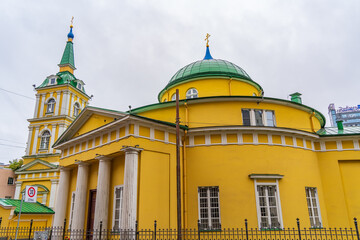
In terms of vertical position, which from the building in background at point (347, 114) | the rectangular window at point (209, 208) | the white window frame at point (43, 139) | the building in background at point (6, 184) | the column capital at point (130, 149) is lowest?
the rectangular window at point (209, 208)

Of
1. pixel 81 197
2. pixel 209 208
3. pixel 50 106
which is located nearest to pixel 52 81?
pixel 50 106

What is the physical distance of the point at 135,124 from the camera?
13.0m

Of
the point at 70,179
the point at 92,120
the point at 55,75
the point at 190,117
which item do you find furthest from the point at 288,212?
the point at 55,75

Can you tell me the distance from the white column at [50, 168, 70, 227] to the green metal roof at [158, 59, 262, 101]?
905 centimetres

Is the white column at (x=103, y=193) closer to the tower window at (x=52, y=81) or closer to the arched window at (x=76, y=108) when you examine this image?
the arched window at (x=76, y=108)

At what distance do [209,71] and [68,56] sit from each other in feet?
83.8

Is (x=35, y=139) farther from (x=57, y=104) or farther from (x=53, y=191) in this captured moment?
(x=53, y=191)

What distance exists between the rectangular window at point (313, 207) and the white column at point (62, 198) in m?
13.4

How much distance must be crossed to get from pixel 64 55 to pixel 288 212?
34860 millimetres

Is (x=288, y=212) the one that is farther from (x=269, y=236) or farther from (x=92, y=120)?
(x=92, y=120)

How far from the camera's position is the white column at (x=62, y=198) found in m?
16.5

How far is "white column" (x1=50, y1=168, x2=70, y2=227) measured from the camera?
16547 mm

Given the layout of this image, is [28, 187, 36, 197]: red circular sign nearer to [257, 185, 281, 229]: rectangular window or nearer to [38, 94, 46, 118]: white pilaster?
[257, 185, 281, 229]: rectangular window

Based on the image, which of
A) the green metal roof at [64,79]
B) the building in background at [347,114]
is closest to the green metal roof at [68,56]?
the green metal roof at [64,79]
